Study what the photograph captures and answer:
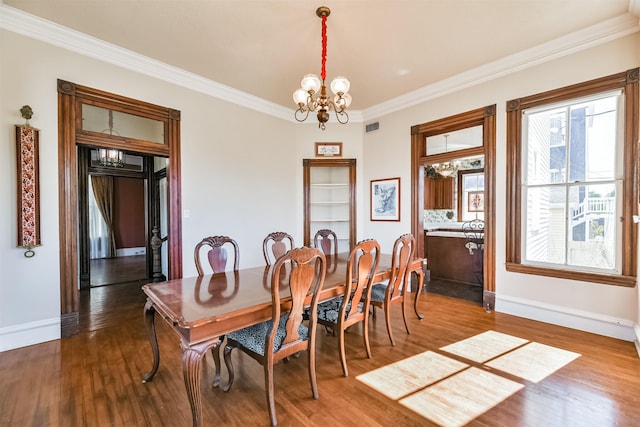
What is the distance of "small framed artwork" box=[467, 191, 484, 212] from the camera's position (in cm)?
675

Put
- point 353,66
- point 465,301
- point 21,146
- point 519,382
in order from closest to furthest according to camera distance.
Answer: point 519,382, point 21,146, point 353,66, point 465,301

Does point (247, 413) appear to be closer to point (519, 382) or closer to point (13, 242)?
point (519, 382)

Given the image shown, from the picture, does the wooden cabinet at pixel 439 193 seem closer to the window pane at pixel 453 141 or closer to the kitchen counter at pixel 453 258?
the window pane at pixel 453 141

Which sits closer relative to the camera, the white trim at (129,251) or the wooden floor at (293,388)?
the wooden floor at (293,388)

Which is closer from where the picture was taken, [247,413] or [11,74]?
[247,413]

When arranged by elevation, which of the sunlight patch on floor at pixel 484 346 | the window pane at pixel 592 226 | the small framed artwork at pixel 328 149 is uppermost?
the small framed artwork at pixel 328 149

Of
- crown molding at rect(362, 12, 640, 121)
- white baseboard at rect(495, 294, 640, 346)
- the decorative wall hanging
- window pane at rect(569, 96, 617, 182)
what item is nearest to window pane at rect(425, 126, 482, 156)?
crown molding at rect(362, 12, 640, 121)

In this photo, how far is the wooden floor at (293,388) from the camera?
5.53 feet

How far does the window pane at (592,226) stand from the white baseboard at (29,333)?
5.43m

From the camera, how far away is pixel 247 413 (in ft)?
5.73

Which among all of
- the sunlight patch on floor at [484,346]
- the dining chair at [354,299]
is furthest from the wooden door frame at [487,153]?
the dining chair at [354,299]

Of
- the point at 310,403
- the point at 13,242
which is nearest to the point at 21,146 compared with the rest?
the point at 13,242

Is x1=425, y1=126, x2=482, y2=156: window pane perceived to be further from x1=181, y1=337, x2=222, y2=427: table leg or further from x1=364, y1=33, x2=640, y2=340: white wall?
x1=181, y1=337, x2=222, y2=427: table leg

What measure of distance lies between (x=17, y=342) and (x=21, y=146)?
5.93 feet
